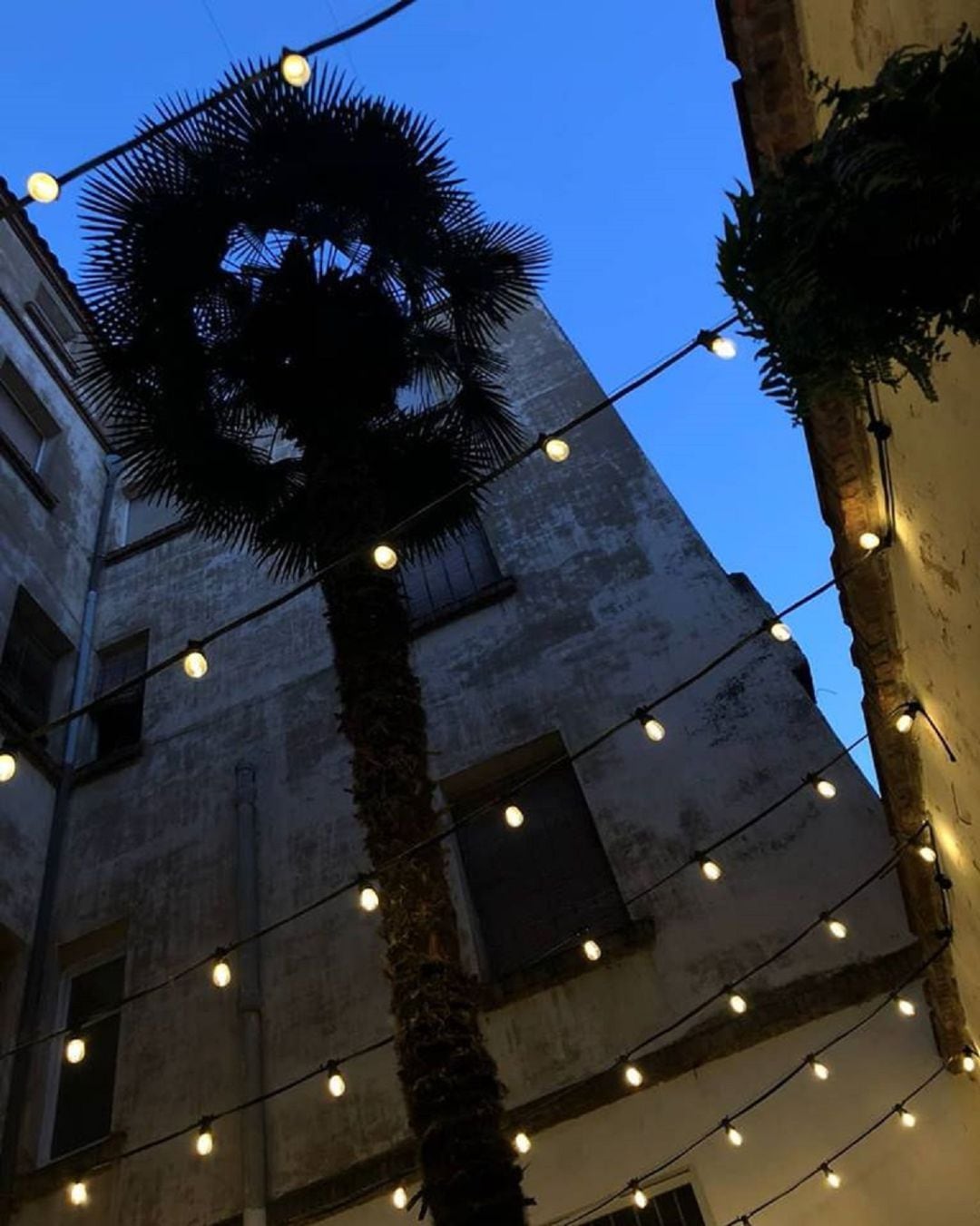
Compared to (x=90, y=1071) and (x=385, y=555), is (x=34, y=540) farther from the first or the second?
(x=385, y=555)

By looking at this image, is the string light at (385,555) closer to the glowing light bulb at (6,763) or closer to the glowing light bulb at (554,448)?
the glowing light bulb at (554,448)

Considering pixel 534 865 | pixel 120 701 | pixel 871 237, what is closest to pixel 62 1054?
pixel 120 701

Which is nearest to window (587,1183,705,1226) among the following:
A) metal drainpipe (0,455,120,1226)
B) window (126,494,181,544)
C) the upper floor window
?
metal drainpipe (0,455,120,1226)

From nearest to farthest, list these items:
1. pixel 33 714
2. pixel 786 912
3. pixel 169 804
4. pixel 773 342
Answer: pixel 773 342, pixel 786 912, pixel 169 804, pixel 33 714

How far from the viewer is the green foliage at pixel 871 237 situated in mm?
2277

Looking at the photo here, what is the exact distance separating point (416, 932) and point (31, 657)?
9502 millimetres

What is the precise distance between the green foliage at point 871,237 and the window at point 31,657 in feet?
37.8

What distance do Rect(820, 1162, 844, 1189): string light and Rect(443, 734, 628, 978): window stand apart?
248cm

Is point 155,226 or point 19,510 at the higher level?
point 19,510

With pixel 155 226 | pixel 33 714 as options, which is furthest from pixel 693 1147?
pixel 33 714

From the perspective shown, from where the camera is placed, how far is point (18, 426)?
15.1 metres

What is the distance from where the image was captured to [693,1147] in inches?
290

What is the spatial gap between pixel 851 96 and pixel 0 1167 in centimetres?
1009

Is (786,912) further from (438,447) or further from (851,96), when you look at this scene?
(851,96)
